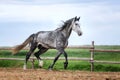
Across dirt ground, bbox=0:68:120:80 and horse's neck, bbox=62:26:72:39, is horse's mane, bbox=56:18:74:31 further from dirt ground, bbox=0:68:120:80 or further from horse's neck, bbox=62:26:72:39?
dirt ground, bbox=0:68:120:80

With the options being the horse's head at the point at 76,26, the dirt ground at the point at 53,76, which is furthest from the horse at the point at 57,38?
the dirt ground at the point at 53,76

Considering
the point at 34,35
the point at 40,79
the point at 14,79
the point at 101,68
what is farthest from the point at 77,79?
the point at 101,68

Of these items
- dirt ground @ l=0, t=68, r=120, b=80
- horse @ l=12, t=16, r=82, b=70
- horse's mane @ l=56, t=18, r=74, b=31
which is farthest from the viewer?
horse's mane @ l=56, t=18, r=74, b=31

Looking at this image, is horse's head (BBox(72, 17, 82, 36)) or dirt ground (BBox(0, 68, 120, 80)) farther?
horse's head (BBox(72, 17, 82, 36))

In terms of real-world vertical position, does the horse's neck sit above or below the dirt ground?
above

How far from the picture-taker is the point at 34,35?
58.3 ft

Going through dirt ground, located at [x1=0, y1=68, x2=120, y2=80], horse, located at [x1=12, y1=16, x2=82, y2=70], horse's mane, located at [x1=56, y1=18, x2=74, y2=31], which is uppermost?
horse's mane, located at [x1=56, y1=18, x2=74, y2=31]

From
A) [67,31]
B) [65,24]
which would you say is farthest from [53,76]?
[65,24]

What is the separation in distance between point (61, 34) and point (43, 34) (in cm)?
118

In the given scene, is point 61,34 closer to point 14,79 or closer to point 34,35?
point 34,35

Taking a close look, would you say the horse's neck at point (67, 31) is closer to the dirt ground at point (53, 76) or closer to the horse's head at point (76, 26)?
the horse's head at point (76, 26)

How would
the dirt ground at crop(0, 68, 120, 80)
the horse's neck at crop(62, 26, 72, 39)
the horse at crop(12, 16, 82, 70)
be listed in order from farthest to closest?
the horse's neck at crop(62, 26, 72, 39)
the horse at crop(12, 16, 82, 70)
the dirt ground at crop(0, 68, 120, 80)

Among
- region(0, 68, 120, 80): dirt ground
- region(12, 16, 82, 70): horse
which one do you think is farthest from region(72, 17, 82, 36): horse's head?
region(0, 68, 120, 80): dirt ground

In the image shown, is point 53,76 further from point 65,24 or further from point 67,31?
point 65,24
